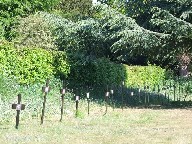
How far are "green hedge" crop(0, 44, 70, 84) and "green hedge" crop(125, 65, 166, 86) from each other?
435 inches

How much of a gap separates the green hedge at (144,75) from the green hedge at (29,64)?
11.1 m

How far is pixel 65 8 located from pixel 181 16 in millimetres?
31486

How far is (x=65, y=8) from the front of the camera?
48406 millimetres

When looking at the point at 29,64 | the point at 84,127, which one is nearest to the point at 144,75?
the point at 29,64

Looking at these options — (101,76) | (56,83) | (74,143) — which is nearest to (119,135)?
(74,143)

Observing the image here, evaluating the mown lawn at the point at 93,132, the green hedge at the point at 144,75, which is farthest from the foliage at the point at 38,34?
the mown lawn at the point at 93,132

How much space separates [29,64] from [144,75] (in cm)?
1681

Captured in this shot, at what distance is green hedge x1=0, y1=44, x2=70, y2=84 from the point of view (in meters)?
18.2

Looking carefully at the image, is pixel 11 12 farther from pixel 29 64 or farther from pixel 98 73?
pixel 29 64

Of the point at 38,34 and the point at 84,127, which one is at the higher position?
the point at 38,34

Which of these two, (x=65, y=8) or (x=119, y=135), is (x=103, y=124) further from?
(x=65, y=8)

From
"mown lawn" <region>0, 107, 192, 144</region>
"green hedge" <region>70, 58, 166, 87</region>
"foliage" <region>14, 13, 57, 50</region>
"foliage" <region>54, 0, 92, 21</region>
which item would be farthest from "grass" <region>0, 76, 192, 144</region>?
"foliage" <region>54, 0, 92, 21</region>

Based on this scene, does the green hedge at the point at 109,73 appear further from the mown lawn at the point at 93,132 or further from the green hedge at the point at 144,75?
the mown lawn at the point at 93,132

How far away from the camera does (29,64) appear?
19.5 m
